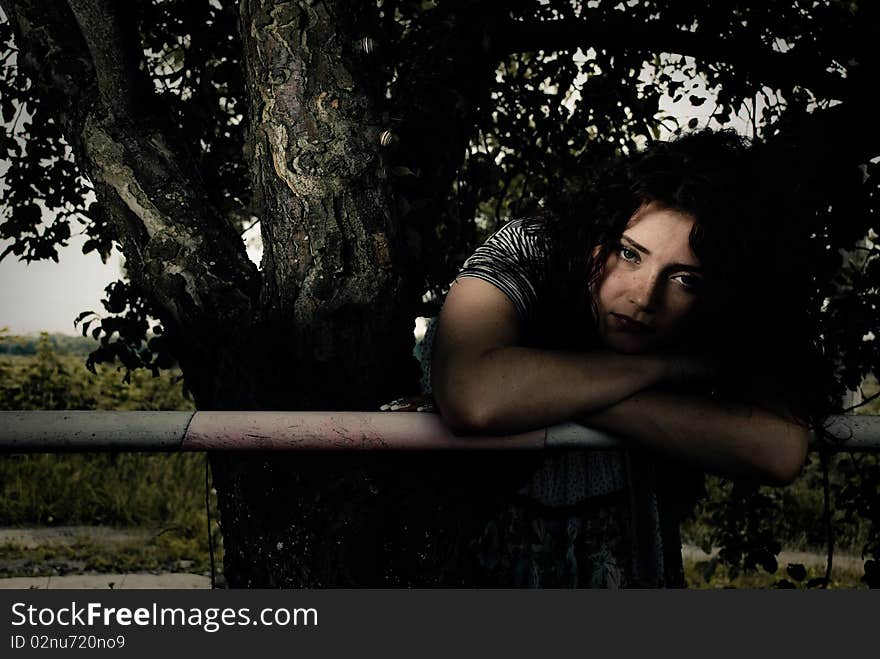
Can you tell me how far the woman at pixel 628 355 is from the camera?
5.26 feet

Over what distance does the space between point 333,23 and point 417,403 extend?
4.60ft

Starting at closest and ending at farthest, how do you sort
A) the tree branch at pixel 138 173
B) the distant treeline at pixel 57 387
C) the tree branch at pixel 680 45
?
1. the tree branch at pixel 138 173
2. the tree branch at pixel 680 45
3. the distant treeline at pixel 57 387

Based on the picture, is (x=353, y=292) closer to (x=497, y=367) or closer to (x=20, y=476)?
(x=497, y=367)

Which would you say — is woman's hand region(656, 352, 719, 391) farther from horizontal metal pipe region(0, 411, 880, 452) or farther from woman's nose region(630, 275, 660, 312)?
horizontal metal pipe region(0, 411, 880, 452)

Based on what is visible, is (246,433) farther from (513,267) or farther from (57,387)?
(57,387)

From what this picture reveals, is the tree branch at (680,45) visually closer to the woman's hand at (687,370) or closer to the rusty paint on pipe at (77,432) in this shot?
the woman's hand at (687,370)

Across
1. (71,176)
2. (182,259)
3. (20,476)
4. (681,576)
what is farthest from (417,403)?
(20,476)

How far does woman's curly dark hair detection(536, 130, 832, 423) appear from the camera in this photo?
1.89 m

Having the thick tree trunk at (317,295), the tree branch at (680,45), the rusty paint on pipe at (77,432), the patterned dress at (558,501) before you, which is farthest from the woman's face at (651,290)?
the tree branch at (680,45)

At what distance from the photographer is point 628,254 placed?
76.5 inches

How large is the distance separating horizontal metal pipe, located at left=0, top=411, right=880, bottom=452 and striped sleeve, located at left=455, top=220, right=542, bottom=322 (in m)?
0.54

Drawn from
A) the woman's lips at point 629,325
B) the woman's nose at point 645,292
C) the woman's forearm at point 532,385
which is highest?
the woman's nose at point 645,292

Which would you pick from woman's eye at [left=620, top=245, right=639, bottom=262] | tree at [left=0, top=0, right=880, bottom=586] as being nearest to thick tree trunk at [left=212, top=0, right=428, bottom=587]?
tree at [left=0, top=0, right=880, bottom=586]

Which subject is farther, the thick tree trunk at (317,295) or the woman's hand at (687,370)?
the thick tree trunk at (317,295)
